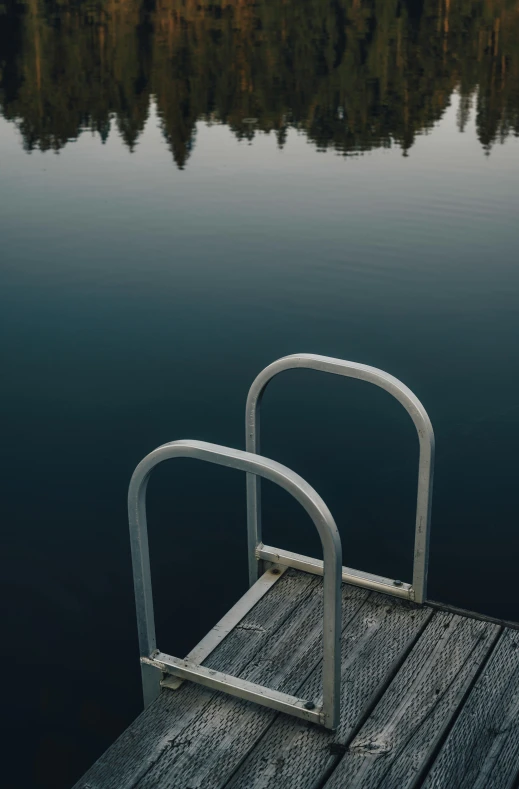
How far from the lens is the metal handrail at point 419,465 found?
4098 mm

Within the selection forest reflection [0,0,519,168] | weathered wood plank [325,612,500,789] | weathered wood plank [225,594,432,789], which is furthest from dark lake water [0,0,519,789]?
weathered wood plank [325,612,500,789]

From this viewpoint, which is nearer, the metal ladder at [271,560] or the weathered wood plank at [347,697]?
the metal ladder at [271,560]

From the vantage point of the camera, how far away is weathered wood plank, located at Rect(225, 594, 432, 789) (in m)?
3.60

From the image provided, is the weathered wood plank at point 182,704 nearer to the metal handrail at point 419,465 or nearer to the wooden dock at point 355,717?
the wooden dock at point 355,717

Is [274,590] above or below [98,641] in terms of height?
above

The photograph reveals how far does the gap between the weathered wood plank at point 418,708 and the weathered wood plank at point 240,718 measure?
360mm

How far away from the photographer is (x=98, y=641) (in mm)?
5898

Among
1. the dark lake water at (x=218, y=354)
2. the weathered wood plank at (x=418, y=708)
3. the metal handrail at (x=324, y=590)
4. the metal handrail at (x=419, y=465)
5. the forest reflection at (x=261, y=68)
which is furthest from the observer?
the forest reflection at (x=261, y=68)

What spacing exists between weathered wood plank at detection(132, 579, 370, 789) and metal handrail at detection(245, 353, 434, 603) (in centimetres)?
20

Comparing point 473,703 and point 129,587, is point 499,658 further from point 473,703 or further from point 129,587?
point 129,587

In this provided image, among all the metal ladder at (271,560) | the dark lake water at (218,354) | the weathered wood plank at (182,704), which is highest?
the metal ladder at (271,560)

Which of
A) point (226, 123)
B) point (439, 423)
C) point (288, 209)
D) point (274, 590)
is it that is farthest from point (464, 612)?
point (226, 123)

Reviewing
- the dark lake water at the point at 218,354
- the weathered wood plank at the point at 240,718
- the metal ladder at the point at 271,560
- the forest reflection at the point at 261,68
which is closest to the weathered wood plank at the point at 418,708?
the metal ladder at the point at 271,560

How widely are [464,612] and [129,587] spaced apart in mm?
2557
